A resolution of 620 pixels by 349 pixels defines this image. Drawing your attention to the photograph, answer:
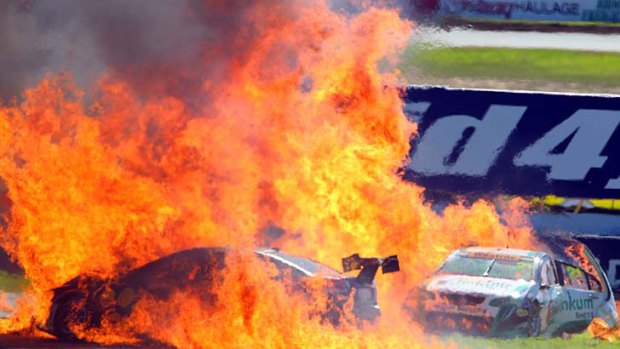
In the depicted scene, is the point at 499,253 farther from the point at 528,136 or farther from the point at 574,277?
the point at 528,136

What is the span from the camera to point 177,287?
12.8 metres

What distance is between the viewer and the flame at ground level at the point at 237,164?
14273mm

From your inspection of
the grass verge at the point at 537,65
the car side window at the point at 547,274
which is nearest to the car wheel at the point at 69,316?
the car side window at the point at 547,274

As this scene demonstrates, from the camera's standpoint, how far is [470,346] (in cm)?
1381

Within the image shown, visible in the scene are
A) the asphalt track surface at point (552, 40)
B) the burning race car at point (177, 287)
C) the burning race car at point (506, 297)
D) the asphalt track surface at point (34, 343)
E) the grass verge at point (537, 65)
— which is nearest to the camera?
the asphalt track surface at point (34, 343)

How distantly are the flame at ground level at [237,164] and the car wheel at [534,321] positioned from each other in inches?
59.7

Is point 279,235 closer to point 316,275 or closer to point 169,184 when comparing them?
point 169,184

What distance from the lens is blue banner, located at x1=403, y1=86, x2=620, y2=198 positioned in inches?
740

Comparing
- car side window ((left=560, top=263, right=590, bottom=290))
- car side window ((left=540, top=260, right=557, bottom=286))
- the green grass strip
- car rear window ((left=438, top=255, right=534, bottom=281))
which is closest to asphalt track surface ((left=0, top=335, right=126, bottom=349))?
the green grass strip

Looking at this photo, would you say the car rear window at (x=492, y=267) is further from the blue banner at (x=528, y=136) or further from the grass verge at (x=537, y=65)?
the grass verge at (x=537, y=65)

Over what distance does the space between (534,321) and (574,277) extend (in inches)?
75.3

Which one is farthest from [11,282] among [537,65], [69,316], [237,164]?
[537,65]

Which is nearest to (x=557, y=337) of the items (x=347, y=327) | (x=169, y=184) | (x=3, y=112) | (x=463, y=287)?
(x=463, y=287)

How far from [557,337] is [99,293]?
20.7 ft
